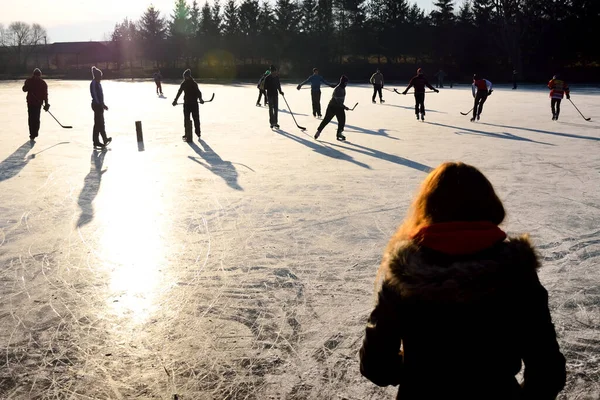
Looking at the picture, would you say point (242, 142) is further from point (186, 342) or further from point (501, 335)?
point (501, 335)

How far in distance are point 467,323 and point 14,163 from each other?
10238 mm

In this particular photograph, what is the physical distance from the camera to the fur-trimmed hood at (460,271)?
148 centimetres

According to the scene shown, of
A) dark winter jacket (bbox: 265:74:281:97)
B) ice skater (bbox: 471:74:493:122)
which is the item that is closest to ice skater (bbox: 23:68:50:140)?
dark winter jacket (bbox: 265:74:281:97)

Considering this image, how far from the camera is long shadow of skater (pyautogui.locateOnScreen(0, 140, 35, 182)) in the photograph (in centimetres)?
917

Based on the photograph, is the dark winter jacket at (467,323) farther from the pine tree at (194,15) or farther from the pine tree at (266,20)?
the pine tree at (194,15)

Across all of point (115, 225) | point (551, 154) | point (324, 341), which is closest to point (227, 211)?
point (115, 225)

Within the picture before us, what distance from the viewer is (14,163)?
33.2ft

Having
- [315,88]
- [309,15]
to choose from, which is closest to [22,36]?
[309,15]

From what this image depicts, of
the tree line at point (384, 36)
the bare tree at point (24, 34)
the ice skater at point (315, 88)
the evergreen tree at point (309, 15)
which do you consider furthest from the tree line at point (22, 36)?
the ice skater at point (315, 88)

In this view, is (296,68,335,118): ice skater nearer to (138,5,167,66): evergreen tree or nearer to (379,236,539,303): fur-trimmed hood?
(379,236,539,303): fur-trimmed hood

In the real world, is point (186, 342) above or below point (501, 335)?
below

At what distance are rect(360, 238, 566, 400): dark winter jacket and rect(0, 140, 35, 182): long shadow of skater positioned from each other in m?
8.62

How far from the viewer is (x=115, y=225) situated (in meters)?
6.35

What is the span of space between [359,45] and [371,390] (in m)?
61.3
